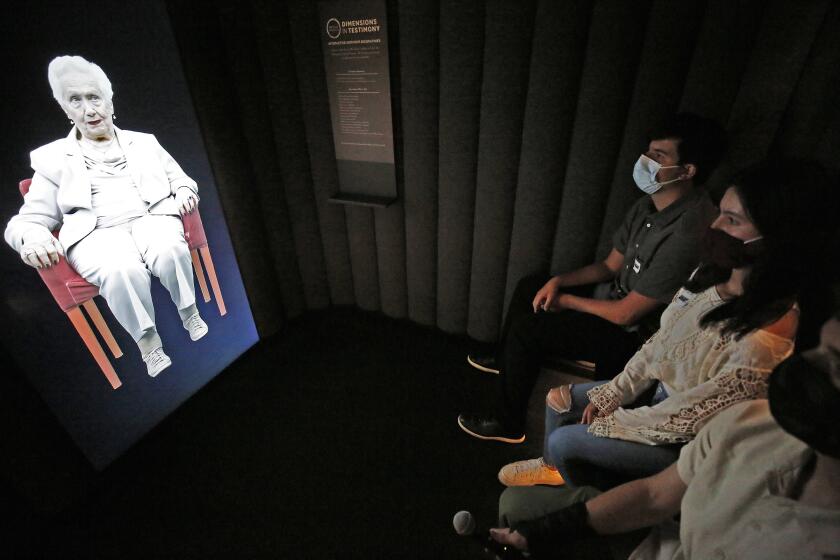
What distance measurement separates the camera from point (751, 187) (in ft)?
3.48

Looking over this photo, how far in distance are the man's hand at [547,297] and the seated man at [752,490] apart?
944 mm

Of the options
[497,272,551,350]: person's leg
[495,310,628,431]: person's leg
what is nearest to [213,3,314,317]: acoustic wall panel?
[497,272,551,350]: person's leg

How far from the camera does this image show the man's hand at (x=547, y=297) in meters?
1.83

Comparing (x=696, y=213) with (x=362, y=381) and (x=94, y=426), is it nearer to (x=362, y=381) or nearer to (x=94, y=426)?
(x=362, y=381)

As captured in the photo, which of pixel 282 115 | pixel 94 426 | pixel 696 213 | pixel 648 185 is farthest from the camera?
pixel 282 115

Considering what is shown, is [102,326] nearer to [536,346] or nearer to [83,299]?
[83,299]

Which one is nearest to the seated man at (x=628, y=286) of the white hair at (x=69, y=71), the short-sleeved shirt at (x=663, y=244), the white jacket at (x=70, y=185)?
the short-sleeved shirt at (x=663, y=244)

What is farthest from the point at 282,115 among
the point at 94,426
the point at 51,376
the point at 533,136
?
the point at 94,426

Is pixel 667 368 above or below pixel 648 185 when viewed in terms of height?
below

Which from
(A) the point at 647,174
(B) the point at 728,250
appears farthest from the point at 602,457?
(A) the point at 647,174

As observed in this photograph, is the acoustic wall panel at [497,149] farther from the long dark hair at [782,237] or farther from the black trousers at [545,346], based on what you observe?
the long dark hair at [782,237]

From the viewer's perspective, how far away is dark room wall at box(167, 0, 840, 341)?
138cm

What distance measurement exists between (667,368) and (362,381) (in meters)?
1.67

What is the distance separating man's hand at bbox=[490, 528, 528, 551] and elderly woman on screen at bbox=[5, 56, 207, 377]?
176 cm
